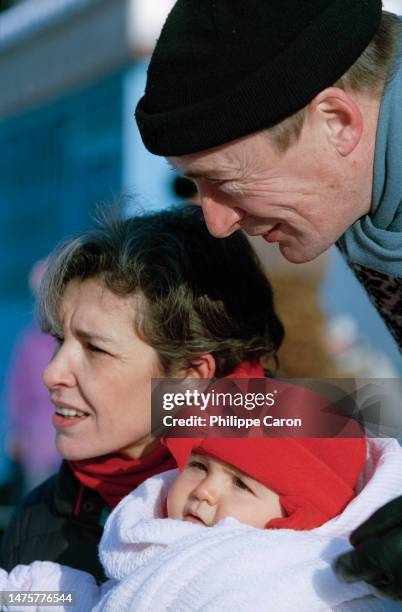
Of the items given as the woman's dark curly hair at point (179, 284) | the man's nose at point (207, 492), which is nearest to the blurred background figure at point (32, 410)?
the woman's dark curly hair at point (179, 284)

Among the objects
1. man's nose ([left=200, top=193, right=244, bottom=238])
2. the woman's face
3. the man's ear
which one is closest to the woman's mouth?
the woman's face

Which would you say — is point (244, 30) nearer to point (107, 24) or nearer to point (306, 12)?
point (306, 12)

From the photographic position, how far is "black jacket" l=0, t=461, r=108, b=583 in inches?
75.2

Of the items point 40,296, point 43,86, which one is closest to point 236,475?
point 40,296

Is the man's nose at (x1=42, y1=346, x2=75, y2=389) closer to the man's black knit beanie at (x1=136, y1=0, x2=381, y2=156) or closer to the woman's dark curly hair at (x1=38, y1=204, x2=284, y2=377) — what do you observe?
the woman's dark curly hair at (x1=38, y1=204, x2=284, y2=377)

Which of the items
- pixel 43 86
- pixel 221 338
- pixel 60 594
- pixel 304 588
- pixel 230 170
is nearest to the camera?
pixel 304 588

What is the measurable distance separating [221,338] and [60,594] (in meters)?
0.53

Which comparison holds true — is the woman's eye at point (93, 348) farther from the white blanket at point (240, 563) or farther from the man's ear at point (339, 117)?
the man's ear at point (339, 117)

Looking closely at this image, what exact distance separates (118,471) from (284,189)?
0.63 m

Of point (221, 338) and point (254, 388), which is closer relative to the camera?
point (254, 388)

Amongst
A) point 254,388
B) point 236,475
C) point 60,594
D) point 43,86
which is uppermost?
point 43,86

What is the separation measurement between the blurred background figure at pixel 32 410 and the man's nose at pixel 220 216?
6.92ft

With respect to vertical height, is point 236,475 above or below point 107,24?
below

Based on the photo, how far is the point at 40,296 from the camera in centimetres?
199
